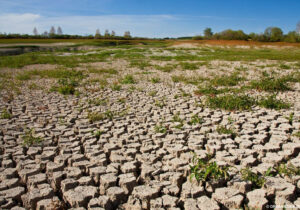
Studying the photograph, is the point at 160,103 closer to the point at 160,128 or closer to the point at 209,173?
the point at 160,128

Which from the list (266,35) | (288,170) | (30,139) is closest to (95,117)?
(30,139)

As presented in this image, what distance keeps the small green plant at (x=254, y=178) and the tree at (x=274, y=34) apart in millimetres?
60873

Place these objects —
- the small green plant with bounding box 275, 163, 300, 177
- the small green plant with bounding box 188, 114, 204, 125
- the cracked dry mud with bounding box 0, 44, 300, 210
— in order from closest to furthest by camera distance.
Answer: the cracked dry mud with bounding box 0, 44, 300, 210, the small green plant with bounding box 275, 163, 300, 177, the small green plant with bounding box 188, 114, 204, 125

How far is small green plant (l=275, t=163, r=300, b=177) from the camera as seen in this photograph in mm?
2949

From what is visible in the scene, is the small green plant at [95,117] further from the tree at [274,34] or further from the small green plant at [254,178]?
the tree at [274,34]

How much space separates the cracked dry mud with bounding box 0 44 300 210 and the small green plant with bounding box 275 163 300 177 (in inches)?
3.4

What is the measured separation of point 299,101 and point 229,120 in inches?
115

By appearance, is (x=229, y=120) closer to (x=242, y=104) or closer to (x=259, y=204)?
(x=242, y=104)

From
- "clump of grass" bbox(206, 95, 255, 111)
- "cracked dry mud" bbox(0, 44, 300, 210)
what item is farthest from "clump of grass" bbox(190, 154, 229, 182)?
"clump of grass" bbox(206, 95, 255, 111)

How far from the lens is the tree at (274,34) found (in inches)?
2223

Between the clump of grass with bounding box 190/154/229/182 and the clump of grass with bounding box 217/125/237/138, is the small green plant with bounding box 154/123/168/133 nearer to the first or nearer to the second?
the clump of grass with bounding box 217/125/237/138

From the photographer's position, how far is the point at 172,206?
2438 millimetres

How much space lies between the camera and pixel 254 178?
2.85 m

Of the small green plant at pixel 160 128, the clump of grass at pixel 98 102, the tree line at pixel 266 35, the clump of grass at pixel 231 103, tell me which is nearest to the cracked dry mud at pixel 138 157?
the small green plant at pixel 160 128
